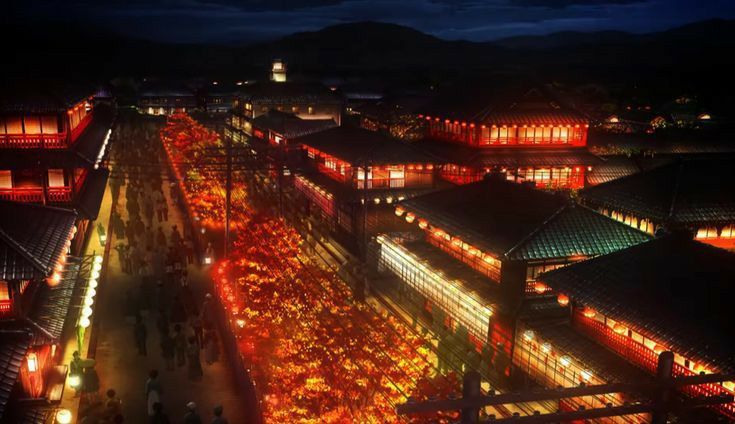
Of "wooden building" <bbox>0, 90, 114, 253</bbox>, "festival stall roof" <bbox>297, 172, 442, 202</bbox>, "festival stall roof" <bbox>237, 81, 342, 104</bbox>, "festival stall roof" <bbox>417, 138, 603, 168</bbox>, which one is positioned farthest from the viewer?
"festival stall roof" <bbox>237, 81, 342, 104</bbox>

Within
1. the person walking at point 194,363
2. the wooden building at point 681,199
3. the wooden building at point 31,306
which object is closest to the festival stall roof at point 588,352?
the wooden building at point 681,199

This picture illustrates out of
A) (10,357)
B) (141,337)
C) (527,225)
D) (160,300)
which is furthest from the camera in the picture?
(160,300)

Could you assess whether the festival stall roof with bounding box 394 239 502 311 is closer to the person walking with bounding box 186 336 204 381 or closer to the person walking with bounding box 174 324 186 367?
the person walking with bounding box 186 336 204 381

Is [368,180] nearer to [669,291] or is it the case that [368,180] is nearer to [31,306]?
[31,306]

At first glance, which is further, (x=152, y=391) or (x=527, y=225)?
(x=527, y=225)

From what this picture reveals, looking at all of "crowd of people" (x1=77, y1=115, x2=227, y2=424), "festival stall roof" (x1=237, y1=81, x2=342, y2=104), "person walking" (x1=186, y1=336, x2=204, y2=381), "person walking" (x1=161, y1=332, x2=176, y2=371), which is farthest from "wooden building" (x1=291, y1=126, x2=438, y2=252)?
"festival stall roof" (x1=237, y1=81, x2=342, y2=104)

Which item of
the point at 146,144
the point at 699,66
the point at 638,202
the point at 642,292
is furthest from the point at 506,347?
the point at 699,66

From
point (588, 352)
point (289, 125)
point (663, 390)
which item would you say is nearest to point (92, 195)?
point (289, 125)
